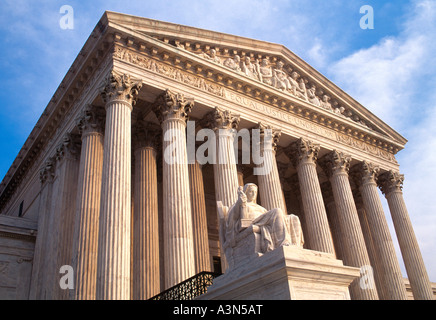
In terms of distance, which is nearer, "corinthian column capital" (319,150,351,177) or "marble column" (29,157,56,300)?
"marble column" (29,157,56,300)

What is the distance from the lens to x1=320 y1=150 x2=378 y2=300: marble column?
887 inches

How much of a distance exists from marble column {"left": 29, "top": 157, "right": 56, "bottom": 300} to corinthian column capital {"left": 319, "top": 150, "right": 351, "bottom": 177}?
53.4 feet

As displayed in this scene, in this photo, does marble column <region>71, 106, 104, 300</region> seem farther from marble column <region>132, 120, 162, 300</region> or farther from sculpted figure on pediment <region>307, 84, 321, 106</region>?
sculpted figure on pediment <region>307, 84, 321, 106</region>

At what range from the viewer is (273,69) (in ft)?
86.1

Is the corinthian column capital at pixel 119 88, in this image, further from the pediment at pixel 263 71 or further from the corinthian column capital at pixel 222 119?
the corinthian column capital at pixel 222 119

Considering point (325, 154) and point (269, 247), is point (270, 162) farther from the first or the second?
point (269, 247)

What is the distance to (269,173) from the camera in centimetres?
2195

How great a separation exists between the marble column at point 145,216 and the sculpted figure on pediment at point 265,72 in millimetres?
7108

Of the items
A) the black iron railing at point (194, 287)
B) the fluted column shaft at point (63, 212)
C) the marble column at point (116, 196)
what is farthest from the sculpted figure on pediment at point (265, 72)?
the black iron railing at point (194, 287)

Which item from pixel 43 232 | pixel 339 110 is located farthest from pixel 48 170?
pixel 339 110

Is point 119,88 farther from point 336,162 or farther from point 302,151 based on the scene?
point 336,162

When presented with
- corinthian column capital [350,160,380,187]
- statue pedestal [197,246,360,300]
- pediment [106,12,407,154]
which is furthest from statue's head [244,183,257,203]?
corinthian column capital [350,160,380,187]

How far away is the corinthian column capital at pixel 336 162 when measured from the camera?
26.0m

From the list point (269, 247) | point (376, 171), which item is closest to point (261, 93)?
point (376, 171)
